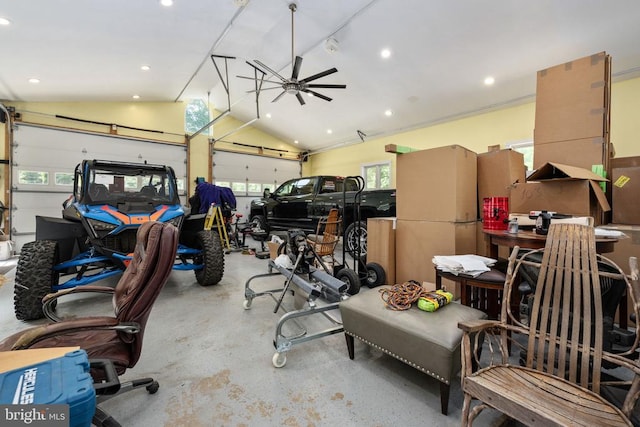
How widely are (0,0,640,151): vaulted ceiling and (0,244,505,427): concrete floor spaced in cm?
374

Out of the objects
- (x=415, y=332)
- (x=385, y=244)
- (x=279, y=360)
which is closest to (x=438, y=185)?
(x=385, y=244)

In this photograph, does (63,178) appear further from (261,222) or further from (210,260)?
(210,260)

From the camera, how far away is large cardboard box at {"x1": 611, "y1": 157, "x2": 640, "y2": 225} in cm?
276

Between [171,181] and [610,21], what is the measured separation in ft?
20.2

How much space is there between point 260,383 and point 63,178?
765 centimetres

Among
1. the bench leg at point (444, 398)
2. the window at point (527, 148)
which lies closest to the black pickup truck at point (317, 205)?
the window at point (527, 148)

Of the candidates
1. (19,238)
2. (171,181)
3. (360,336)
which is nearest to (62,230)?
(171,181)

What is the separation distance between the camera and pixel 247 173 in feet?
31.3

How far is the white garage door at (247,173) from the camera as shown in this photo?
897 cm

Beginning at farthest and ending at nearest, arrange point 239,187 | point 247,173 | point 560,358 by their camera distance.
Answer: point 247,173 → point 239,187 → point 560,358

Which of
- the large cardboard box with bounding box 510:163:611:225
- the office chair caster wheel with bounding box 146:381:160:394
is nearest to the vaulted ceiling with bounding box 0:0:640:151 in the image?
the large cardboard box with bounding box 510:163:611:225

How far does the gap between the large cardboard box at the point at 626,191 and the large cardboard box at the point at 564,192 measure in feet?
1.72

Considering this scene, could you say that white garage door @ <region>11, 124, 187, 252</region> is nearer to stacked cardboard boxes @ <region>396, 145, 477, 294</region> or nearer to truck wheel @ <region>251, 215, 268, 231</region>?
truck wheel @ <region>251, 215, 268, 231</region>

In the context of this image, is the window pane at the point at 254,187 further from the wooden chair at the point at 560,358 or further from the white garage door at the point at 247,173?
the wooden chair at the point at 560,358
